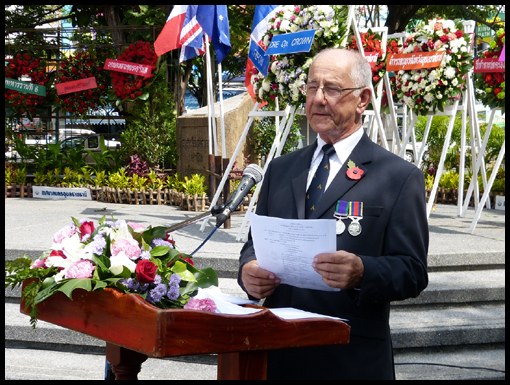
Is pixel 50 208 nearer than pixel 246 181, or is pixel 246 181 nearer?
pixel 246 181

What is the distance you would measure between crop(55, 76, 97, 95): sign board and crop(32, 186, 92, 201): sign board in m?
1.92

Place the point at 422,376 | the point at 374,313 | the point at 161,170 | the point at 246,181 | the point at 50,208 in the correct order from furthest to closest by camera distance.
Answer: the point at 161,170
the point at 50,208
the point at 422,376
the point at 246,181
the point at 374,313

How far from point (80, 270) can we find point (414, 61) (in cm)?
589

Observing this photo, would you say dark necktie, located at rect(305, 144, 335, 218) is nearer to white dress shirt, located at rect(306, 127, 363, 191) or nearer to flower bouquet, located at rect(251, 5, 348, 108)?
white dress shirt, located at rect(306, 127, 363, 191)

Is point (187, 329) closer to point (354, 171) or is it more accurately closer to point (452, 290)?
point (354, 171)

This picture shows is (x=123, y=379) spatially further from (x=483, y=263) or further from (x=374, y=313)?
(x=483, y=263)

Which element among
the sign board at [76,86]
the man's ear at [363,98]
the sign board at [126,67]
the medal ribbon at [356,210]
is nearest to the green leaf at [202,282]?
the medal ribbon at [356,210]

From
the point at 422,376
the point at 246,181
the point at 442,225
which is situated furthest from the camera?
the point at 442,225

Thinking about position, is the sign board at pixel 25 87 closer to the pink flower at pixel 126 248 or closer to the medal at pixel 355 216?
the pink flower at pixel 126 248

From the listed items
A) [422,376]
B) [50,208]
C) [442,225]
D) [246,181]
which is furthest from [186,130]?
[246,181]

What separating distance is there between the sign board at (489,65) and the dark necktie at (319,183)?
504cm

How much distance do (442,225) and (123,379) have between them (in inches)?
257

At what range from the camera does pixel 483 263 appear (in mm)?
5742

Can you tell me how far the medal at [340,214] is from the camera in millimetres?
Result: 2176
